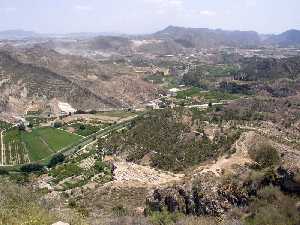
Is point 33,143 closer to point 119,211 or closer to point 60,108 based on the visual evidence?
point 60,108

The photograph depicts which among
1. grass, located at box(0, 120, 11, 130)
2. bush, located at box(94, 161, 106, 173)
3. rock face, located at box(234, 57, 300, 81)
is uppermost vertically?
rock face, located at box(234, 57, 300, 81)

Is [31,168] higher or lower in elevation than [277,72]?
lower

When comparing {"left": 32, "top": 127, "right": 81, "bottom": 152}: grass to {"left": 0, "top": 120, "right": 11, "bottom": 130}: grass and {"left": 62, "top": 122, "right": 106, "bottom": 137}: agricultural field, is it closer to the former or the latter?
{"left": 62, "top": 122, "right": 106, "bottom": 137}: agricultural field

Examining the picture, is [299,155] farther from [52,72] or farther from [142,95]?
[52,72]

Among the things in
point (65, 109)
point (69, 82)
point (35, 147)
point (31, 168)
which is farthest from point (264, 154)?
point (69, 82)

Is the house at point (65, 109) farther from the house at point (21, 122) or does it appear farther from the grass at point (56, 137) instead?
the grass at point (56, 137)

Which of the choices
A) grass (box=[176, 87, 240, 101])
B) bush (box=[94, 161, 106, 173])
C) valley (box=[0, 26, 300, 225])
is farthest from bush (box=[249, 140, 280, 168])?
grass (box=[176, 87, 240, 101])

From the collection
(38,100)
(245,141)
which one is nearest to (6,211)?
(245,141)
